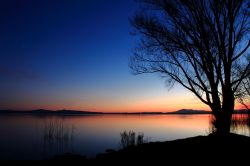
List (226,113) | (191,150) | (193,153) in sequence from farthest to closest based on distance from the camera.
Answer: (226,113), (191,150), (193,153)

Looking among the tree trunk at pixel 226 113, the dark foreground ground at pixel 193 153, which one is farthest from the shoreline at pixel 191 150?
the tree trunk at pixel 226 113

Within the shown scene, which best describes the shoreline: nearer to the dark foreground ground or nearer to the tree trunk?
the dark foreground ground

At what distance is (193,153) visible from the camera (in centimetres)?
783

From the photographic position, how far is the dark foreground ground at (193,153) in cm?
723

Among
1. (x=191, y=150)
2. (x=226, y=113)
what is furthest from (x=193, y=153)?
(x=226, y=113)

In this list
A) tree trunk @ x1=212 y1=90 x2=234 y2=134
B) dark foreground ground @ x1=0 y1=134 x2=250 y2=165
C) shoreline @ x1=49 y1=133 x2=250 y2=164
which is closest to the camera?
dark foreground ground @ x1=0 y1=134 x2=250 y2=165

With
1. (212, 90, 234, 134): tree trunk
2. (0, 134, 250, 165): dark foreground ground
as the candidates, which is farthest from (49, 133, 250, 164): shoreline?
(212, 90, 234, 134): tree trunk

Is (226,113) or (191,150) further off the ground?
(226,113)

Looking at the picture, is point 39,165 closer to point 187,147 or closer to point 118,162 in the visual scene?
point 118,162

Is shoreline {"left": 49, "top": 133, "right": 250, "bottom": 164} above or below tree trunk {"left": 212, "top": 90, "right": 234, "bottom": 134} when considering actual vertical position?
below

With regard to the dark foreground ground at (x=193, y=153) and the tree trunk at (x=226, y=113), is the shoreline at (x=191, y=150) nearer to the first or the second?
the dark foreground ground at (x=193, y=153)

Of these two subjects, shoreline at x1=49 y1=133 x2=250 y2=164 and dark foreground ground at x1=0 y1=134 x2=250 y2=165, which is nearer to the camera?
dark foreground ground at x1=0 y1=134 x2=250 y2=165

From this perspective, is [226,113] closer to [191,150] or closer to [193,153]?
[191,150]

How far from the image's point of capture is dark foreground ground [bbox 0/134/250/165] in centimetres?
723
